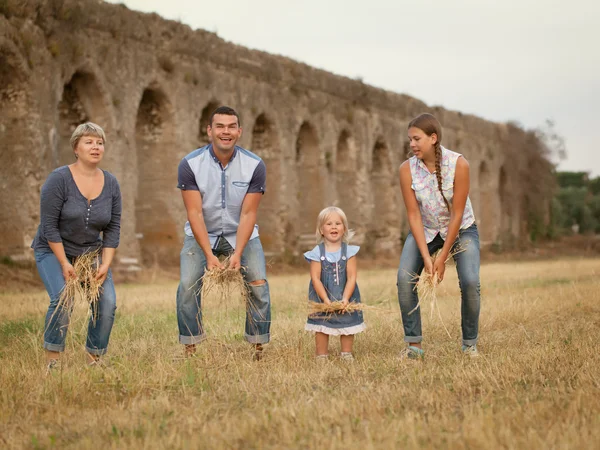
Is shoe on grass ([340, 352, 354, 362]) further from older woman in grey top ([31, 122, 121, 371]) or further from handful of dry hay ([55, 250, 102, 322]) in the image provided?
handful of dry hay ([55, 250, 102, 322])

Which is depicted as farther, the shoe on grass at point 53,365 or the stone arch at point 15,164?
the stone arch at point 15,164

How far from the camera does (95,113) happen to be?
16484 millimetres

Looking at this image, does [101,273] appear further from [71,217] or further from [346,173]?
[346,173]

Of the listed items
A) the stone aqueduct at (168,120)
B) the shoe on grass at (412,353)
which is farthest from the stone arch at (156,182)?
the shoe on grass at (412,353)

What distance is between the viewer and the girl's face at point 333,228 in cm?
629

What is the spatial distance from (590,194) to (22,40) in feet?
161

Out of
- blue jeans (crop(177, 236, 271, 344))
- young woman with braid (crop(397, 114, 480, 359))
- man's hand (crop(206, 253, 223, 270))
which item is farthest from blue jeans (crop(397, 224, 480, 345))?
man's hand (crop(206, 253, 223, 270))

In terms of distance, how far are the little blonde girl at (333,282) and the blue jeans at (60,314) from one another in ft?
4.98

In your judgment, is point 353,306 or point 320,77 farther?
point 320,77

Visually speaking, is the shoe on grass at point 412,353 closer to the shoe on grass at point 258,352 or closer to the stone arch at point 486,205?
the shoe on grass at point 258,352

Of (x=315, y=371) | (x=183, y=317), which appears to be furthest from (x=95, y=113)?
(x=315, y=371)

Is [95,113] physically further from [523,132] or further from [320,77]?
[523,132]

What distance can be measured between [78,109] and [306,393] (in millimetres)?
13119

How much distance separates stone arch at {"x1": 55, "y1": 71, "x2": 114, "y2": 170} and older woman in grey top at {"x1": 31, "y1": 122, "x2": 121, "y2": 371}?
Answer: 10.8 m
